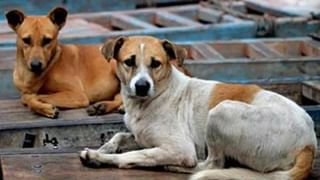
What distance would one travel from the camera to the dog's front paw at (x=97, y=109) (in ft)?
17.8

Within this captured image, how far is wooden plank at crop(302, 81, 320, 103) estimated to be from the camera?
5688 millimetres

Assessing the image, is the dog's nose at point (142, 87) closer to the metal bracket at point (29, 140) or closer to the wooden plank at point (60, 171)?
the wooden plank at point (60, 171)

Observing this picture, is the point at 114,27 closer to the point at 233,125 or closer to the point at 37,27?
the point at 37,27

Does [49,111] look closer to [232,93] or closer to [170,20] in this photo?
[232,93]

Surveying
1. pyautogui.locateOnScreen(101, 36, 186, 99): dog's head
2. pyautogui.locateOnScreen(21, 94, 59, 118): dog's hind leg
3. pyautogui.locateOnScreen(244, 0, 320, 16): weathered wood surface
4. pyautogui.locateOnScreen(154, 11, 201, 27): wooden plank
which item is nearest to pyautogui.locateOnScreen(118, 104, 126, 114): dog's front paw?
pyautogui.locateOnScreen(21, 94, 59, 118): dog's hind leg

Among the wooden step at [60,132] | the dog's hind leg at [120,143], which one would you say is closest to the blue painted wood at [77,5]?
the wooden step at [60,132]

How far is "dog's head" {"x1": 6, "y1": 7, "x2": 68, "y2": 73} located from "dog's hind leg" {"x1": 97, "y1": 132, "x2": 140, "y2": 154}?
1021 mm

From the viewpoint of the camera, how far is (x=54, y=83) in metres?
5.65

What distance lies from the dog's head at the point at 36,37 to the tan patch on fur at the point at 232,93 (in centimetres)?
146

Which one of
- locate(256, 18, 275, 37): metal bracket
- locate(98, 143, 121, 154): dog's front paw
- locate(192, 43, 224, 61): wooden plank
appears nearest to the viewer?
locate(98, 143, 121, 154): dog's front paw

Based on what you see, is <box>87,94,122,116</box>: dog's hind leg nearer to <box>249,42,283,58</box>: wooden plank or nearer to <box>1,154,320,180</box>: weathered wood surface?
<box>1,154,320,180</box>: weathered wood surface

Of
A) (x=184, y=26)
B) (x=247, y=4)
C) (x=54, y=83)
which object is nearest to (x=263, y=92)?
(x=54, y=83)

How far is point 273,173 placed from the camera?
4078 mm

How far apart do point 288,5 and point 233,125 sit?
5.65m
